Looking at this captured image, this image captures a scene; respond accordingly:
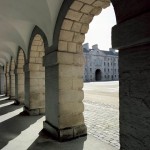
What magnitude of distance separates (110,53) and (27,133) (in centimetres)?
4981

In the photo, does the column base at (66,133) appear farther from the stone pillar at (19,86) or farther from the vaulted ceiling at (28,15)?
the stone pillar at (19,86)

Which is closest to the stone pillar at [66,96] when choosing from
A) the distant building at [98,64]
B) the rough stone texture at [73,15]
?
the rough stone texture at [73,15]

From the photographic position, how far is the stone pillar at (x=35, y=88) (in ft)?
22.4

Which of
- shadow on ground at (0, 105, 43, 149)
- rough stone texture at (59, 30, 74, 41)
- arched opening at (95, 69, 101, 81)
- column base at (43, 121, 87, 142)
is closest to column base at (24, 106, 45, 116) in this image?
shadow on ground at (0, 105, 43, 149)

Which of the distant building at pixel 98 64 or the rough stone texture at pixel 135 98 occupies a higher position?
the distant building at pixel 98 64

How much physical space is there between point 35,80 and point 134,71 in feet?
17.7

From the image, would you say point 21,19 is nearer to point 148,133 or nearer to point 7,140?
point 7,140

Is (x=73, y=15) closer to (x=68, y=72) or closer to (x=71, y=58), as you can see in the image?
(x=71, y=58)

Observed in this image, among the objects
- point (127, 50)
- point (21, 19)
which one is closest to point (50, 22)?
point (21, 19)

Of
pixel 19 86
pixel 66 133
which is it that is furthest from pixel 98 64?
pixel 66 133

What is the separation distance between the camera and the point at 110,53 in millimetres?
52219

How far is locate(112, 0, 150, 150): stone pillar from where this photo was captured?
1910 millimetres

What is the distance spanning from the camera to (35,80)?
22.8ft

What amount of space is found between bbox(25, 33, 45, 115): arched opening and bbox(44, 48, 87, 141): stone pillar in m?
2.53
